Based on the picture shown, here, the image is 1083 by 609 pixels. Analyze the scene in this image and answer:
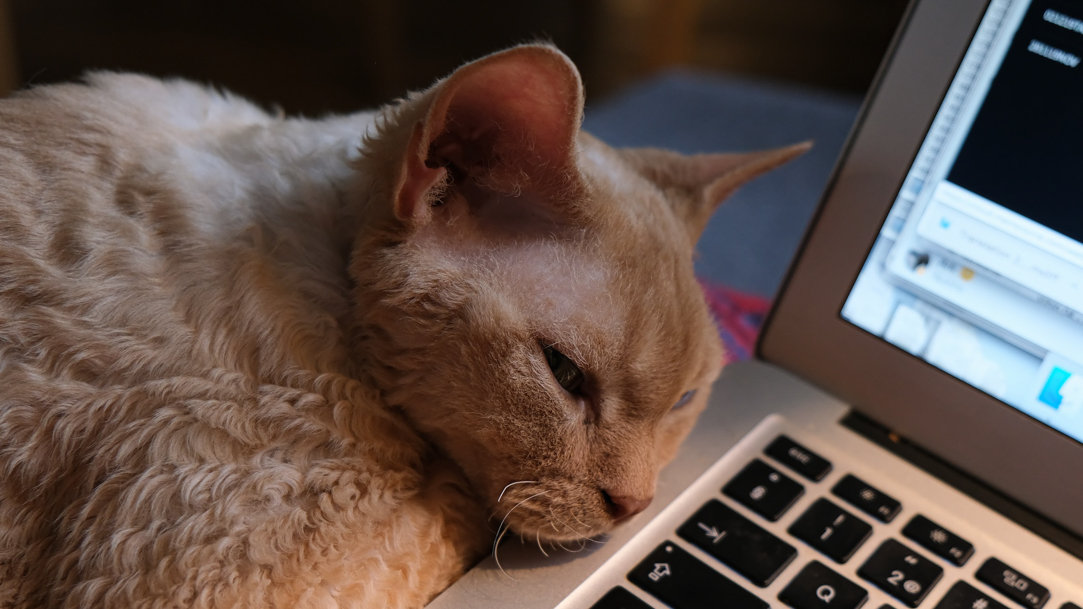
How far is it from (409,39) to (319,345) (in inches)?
73.3

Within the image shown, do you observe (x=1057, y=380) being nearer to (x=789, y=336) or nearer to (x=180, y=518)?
(x=789, y=336)

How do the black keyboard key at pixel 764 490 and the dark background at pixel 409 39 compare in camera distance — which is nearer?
the black keyboard key at pixel 764 490

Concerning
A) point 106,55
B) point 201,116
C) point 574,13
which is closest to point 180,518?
point 201,116

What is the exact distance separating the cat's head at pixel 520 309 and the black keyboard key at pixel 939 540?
0.20 m

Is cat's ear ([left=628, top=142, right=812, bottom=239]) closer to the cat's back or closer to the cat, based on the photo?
the cat

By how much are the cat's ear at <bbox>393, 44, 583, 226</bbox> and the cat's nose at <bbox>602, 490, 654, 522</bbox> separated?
21 cm

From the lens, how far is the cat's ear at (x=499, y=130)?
0.52m

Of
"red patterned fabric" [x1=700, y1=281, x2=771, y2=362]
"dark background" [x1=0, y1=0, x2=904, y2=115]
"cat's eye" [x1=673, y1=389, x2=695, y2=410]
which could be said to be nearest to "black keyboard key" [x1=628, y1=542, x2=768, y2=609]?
"cat's eye" [x1=673, y1=389, x2=695, y2=410]

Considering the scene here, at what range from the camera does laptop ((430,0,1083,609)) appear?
2.05 ft

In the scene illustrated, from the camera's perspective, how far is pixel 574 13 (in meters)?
2.34

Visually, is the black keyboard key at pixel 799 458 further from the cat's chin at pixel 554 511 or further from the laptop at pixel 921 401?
the cat's chin at pixel 554 511

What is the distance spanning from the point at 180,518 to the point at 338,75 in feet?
5.95

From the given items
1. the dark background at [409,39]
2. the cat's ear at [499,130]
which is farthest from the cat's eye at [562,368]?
the dark background at [409,39]

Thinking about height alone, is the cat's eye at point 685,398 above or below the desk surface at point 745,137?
below
